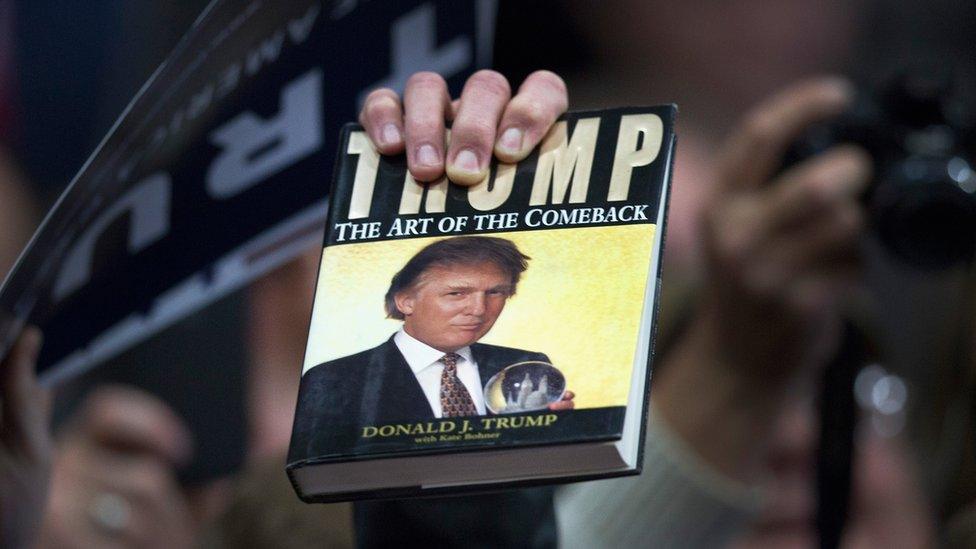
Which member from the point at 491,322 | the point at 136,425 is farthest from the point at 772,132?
the point at 491,322

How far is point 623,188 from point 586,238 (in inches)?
1.1

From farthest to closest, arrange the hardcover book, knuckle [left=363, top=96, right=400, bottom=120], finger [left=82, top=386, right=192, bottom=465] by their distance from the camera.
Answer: finger [left=82, top=386, right=192, bottom=465]
knuckle [left=363, top=96, right=400, bottom=120]
the hardcover book

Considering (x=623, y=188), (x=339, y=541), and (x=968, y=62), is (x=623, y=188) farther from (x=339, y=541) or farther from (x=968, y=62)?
(x=968, y=62)

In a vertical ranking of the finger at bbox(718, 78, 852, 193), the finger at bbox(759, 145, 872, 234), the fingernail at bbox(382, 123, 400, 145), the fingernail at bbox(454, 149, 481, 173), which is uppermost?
the finger at bbox(718, 78, 852, 193)

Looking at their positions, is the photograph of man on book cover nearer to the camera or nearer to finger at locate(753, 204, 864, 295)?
the camera

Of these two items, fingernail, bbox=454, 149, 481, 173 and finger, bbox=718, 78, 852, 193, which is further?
finger, bbox=718, 78, 852, 193

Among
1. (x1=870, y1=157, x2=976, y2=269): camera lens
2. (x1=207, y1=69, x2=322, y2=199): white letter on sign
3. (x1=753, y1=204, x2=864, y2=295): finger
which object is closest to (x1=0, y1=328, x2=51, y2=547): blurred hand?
(x1=207, y1=69, x2=322, y2=199): white letter on sign

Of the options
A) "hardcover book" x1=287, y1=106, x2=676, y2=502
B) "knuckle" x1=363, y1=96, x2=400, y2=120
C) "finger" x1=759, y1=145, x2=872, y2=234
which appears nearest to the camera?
"hardcover book" x1=287, y1=106, x2=676, y2=502

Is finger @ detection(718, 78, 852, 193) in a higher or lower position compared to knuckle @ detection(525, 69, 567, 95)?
higher

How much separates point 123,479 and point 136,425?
0.09 meters

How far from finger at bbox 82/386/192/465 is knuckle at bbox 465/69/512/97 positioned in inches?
14.5

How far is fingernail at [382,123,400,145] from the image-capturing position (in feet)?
1.98

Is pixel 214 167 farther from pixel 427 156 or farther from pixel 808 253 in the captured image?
pixel 808 253

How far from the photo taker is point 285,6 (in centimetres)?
69
